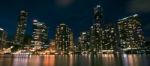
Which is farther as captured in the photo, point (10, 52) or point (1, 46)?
point (10, 52)

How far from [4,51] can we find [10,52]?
14.9 metres

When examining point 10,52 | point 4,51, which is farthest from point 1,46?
point 10,52

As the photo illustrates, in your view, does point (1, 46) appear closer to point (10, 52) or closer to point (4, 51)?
point (4, 51)

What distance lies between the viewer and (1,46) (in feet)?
599

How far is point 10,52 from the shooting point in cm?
19850

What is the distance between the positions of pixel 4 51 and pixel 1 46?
4705 millimetres

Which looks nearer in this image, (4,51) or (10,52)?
(4,51)

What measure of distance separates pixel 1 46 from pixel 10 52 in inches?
679

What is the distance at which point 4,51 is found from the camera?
603 feet
